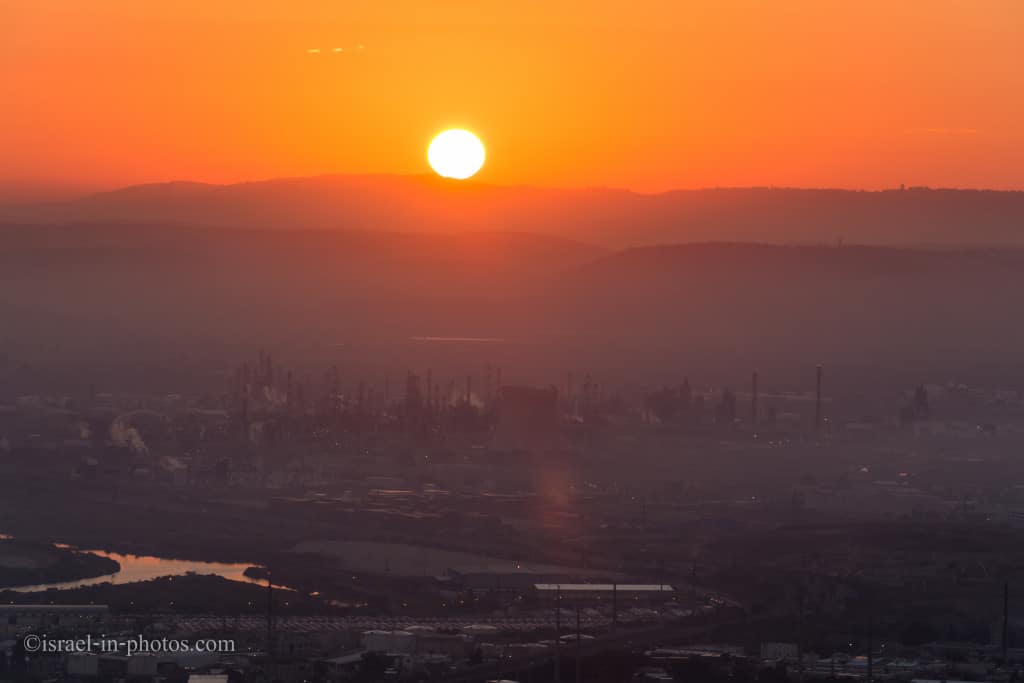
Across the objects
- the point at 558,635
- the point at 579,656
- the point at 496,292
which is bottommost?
the point at 579,656

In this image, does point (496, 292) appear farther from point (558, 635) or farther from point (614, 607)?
point (558, 635)

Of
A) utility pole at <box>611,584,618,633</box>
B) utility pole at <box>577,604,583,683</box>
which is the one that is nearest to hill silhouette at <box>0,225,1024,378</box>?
utility pole at <box>611,584,618,633</box>

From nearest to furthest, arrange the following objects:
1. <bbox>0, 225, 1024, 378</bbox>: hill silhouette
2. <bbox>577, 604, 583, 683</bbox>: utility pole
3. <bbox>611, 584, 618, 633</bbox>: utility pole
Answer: <bbox>577, 604, 583, 683</bbox>: utility pole, <bbox>611, 584, 618, 633</bbox>: utility pole, <bbox>0, 225, 1024, 378</bbox>: hill silhouette

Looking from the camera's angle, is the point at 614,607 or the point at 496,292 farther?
the point at 496,292

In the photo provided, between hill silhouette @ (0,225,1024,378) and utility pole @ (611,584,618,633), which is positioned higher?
hill silhouette @ (0,225,1024,378)

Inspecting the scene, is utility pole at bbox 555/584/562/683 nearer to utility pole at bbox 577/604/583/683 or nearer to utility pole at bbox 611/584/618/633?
utility pole at bbox 577/604/583/683

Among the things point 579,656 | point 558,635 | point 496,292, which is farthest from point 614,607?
point 496,292

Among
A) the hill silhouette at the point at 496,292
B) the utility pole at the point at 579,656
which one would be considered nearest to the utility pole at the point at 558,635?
the utility pole at the point at 579,656

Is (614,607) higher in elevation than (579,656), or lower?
higher

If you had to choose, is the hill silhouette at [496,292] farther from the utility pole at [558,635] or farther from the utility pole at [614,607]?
the utility pole at [558,635]

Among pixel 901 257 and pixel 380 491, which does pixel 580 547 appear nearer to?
pixel 380 491

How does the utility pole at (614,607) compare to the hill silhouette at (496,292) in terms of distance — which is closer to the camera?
the utility pole at (614,607)
